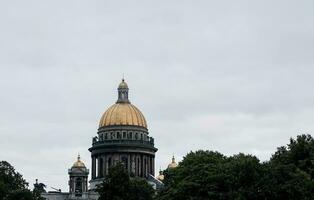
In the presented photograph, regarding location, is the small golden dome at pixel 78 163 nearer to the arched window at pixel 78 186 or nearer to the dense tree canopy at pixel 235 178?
the arched window at pixel 78 186

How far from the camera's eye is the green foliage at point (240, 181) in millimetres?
100312

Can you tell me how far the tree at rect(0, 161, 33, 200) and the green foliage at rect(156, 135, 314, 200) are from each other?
19.1m

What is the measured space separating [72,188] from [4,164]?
56.0 metres

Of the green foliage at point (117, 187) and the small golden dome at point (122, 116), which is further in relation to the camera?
the small golden dome at point (122, 116)

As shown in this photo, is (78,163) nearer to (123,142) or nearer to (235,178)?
(123,142)

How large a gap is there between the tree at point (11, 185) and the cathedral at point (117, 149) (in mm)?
54704

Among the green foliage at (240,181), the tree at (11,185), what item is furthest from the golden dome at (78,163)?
the green foliage at (240,181)

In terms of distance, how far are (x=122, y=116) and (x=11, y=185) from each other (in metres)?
63.3

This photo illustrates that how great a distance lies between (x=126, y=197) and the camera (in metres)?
122

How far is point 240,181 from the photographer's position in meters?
102

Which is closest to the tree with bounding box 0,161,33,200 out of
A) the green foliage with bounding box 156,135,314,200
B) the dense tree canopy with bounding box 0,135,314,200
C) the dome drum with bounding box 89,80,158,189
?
the dense tree canopy with bounding box 0,135,314,200

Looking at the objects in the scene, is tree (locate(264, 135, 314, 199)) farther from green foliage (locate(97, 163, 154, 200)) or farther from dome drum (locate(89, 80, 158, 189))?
dome drum (locate(89, 80, 158, 189))

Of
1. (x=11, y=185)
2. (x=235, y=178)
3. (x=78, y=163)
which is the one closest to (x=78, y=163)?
(x=78, y=163)

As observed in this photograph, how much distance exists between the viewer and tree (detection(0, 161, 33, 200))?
402ft
